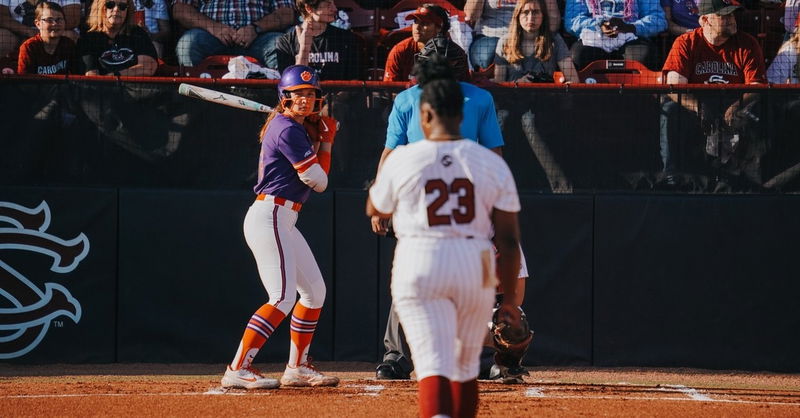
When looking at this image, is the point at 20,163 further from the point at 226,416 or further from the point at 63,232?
the point at 226,416

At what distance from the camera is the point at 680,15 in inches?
352

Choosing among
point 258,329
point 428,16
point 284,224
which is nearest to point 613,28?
point 428,16

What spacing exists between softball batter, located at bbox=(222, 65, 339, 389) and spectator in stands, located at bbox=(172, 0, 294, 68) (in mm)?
2367

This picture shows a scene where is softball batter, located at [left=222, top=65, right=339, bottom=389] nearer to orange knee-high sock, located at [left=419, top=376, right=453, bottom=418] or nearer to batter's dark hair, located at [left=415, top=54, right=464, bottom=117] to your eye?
batter's dark hair, located at [left=415, top=54, right=464, bottom=117]

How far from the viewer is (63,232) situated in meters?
7.70

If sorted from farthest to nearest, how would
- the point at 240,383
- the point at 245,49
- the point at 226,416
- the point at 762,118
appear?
1. the point at 245,49
2. the point at 762,118
3. the point at 240,383
4. the point at 226,416

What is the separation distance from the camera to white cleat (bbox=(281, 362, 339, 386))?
20.9ft

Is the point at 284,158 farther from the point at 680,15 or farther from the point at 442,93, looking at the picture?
the point at 680,15

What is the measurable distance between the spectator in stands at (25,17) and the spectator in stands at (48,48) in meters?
0.39

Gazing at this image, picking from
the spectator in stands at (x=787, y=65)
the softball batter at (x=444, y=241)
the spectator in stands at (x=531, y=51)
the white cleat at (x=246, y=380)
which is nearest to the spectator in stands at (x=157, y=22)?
the spectator in stands at (x=531, y=51)

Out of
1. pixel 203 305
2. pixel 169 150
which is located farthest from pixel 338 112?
pixel 203 305

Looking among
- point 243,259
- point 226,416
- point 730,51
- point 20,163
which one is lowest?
point 226,416

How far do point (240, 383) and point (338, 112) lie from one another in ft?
8.12

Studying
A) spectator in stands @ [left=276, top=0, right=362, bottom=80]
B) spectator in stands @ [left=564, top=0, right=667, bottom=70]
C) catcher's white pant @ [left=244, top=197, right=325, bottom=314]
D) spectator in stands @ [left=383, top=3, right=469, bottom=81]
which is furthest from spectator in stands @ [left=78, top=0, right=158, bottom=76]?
spectator in stands @ [left=564, top=0, right=667, bottom=70]
